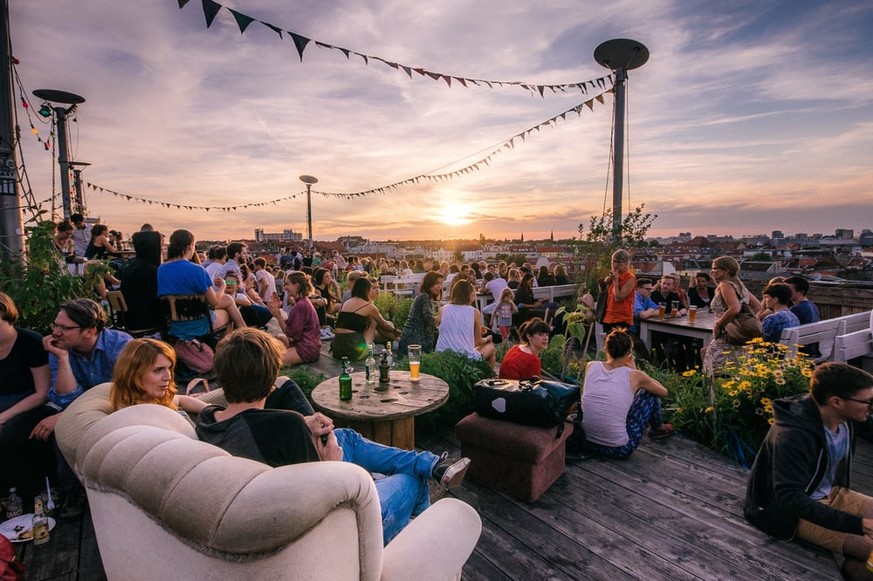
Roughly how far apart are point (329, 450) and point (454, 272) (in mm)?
8428

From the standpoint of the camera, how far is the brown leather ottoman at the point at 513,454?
2668mm

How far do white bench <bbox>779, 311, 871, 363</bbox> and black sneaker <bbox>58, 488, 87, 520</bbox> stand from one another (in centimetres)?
594

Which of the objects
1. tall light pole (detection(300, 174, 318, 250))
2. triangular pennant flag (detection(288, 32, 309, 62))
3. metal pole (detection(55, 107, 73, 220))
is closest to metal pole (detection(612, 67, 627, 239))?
triangular pennant flag (detection(288, 32, 309, 62))

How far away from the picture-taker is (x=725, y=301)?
168 inches

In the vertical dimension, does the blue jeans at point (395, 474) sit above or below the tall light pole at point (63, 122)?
below

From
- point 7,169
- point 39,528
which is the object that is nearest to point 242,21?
point 7,169

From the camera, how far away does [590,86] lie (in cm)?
765

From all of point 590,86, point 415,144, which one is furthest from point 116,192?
point 590,86

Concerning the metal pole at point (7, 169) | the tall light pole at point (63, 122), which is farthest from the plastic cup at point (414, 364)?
the tall light pole at point (63, 122)

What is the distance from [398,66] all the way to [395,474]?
5.51 m

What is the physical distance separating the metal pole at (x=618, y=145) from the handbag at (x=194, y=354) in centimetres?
666

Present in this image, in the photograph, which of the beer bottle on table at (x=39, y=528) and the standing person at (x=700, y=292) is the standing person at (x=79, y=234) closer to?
the beer bottle on table at (x=39, y=528)

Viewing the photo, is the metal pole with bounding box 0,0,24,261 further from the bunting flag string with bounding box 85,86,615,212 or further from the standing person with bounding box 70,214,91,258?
the bunting flag string with bounding box 85,86,615,212

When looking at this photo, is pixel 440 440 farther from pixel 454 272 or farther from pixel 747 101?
pixel 747 101
